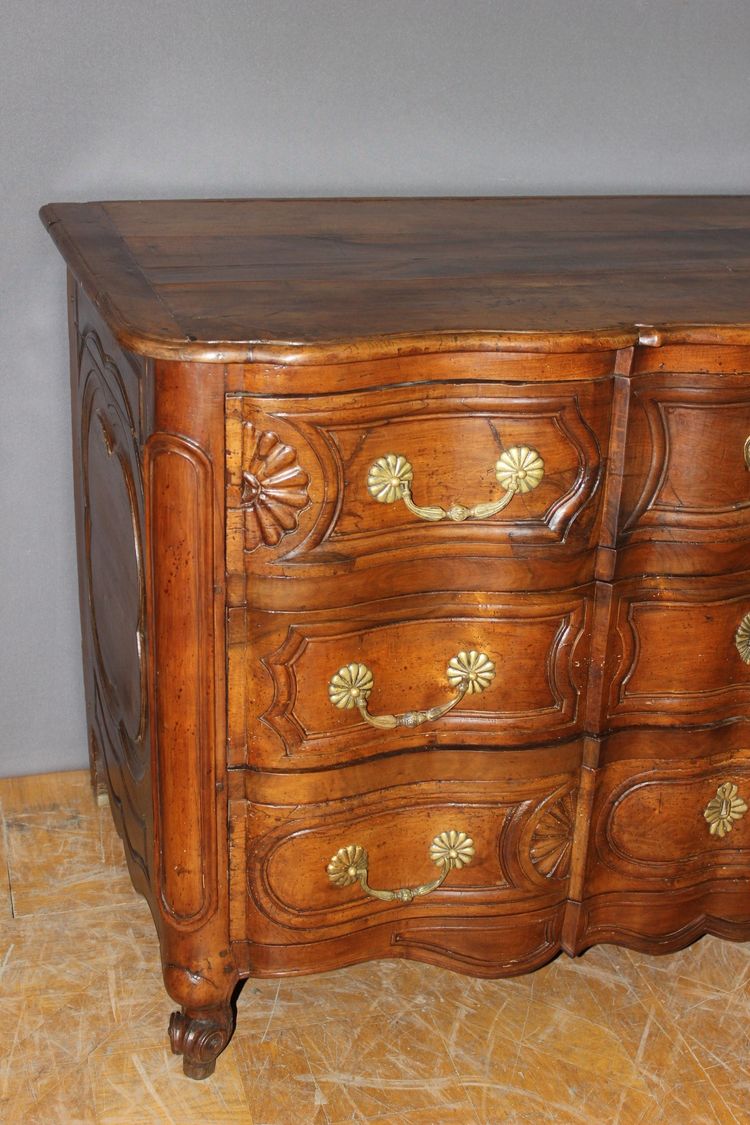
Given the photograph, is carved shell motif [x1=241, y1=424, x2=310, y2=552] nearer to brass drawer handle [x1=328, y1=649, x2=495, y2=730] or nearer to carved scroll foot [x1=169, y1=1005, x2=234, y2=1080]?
brass drawer handle [x1=328, y1=649, x2=495, y2=730]

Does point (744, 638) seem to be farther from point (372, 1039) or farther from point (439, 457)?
point (372, 1039)

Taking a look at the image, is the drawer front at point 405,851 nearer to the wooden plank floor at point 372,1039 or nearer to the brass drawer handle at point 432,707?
the brass drawer handle at point 432,707

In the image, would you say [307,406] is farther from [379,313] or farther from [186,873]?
[186,873]

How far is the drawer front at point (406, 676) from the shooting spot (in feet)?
5.09

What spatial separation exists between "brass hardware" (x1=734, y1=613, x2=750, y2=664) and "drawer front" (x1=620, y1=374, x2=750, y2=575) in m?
0.09

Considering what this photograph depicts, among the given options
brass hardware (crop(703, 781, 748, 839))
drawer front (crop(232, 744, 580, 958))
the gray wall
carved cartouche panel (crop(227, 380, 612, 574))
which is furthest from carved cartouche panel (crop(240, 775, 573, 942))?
the gray wall

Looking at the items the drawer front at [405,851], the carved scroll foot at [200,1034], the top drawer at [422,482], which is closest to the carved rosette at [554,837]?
the drawer front at [405,851]

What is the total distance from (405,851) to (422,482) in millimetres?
511

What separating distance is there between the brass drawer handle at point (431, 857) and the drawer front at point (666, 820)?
0.18 metres

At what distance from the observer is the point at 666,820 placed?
1.78 metres

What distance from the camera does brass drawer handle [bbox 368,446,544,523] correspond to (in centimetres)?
148

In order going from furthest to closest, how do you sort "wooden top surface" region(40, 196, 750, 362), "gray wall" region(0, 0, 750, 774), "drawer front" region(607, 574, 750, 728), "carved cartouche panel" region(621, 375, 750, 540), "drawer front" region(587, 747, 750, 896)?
"gray wall" region(0, 0, 750, 774) → "drawer front" region(587, 747, 750, 896) → "drawer front" region(607, 574, 750, 728) → "carved cartouche panel" region(621, 375, 750, 540) → "wooden top surface" region(40, 196, 750, 362)

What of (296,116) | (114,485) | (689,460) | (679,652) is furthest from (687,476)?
(296,116)

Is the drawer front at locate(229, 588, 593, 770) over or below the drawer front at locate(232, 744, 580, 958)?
over
